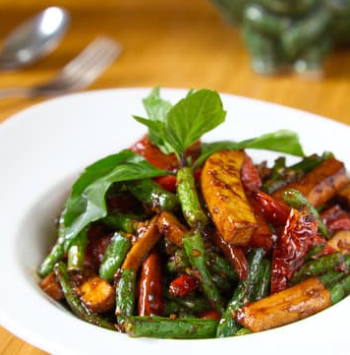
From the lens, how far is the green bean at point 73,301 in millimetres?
2166

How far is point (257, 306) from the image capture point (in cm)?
202

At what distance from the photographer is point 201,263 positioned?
211 centimetres

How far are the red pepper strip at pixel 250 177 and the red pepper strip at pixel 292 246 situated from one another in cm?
22

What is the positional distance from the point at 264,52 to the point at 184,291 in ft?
7.57

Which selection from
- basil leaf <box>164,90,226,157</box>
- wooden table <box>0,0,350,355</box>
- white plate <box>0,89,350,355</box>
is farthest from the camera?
wooden table <box>0,0,350,355</box>

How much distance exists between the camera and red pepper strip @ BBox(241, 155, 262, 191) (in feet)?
7.73

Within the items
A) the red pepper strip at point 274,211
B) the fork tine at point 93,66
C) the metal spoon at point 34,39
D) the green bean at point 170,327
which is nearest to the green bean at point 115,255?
the green bean at point 170,327

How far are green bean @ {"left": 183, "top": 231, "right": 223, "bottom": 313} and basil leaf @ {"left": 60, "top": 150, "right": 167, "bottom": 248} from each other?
276mm

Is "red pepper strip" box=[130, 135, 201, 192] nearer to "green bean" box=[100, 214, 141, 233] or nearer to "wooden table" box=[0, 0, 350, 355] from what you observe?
"green bean" box=[100, 214, 141, 233]

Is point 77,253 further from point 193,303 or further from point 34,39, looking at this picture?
point 34,39

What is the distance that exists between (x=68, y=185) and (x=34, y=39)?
1758 mm

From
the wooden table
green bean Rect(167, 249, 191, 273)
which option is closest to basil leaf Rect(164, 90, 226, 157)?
green bean Rect(167, 249, 191, 273)

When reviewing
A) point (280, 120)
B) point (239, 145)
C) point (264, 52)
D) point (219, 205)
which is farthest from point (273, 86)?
point (219, 205)

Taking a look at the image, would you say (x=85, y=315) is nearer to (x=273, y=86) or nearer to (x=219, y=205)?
(x=219, y=205)
